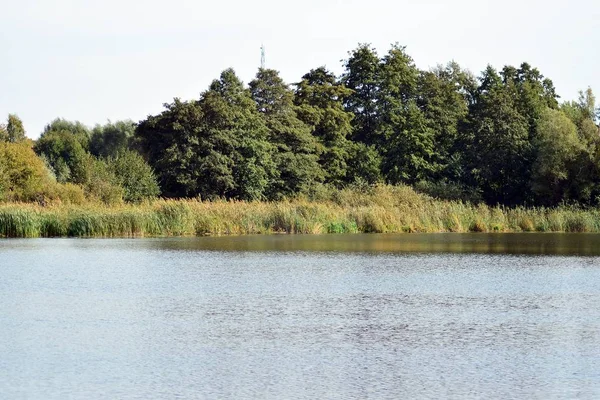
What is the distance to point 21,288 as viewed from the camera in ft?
61.2

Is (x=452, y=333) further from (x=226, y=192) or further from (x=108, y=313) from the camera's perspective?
(x=226, y=192)

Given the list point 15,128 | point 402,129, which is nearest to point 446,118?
point 402,129

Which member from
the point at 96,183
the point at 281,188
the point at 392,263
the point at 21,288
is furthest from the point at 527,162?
the point at 21,288

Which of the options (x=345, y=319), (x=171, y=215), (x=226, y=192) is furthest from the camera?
(x=226, y=192)

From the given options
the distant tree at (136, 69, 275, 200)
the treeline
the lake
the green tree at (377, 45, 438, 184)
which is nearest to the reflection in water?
the lake

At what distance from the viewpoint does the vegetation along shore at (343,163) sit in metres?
42.1

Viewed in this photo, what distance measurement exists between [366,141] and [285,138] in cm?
817

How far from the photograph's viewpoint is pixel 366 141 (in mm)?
66688

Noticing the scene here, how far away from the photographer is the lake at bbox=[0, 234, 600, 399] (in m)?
10.4

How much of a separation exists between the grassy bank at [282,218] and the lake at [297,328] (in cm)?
1205

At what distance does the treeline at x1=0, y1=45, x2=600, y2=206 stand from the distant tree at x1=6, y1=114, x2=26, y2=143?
24881mm

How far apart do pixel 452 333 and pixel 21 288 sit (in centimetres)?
923

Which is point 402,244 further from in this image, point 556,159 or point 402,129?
point 402,129

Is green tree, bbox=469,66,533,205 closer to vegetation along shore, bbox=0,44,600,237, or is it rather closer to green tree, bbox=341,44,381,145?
vegetation along shore, bbox=0,44,600,237
